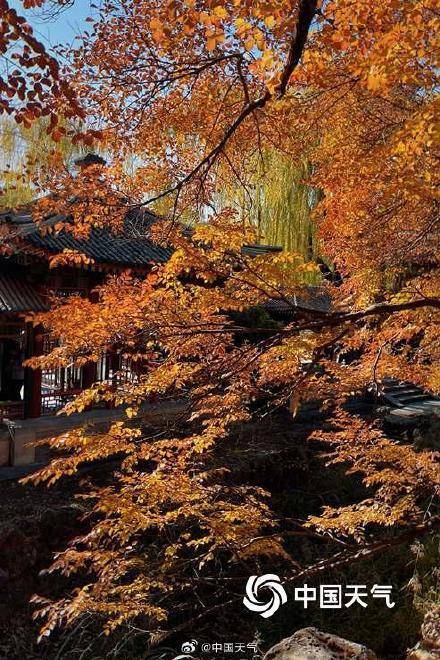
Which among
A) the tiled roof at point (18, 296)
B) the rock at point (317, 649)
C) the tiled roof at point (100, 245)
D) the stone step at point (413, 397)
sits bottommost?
the rock at point (317, 649)

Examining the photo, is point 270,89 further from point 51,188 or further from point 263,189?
point 263,189

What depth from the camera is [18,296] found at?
11.2m

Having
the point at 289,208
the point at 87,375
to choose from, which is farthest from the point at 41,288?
the point at 289,208

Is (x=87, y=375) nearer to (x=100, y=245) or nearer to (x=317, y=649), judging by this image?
(x=100, y=245)

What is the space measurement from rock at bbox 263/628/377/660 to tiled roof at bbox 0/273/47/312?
8.44m

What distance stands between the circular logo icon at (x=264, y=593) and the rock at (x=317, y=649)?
207 cm

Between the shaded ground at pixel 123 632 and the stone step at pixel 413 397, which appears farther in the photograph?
the stone step at pixel 413 397

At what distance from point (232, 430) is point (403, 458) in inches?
266

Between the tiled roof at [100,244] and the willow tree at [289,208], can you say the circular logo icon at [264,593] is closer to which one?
the tiled roof at [100,244]

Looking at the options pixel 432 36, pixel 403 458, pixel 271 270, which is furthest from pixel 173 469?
pixel 432 36

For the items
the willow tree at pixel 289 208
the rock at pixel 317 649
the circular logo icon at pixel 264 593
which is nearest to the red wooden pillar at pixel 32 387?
the circular logo icon at pixel 264 593

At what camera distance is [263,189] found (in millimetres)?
20859

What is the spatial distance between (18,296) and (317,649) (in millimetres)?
9377

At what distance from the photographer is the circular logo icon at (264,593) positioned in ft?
22.2
